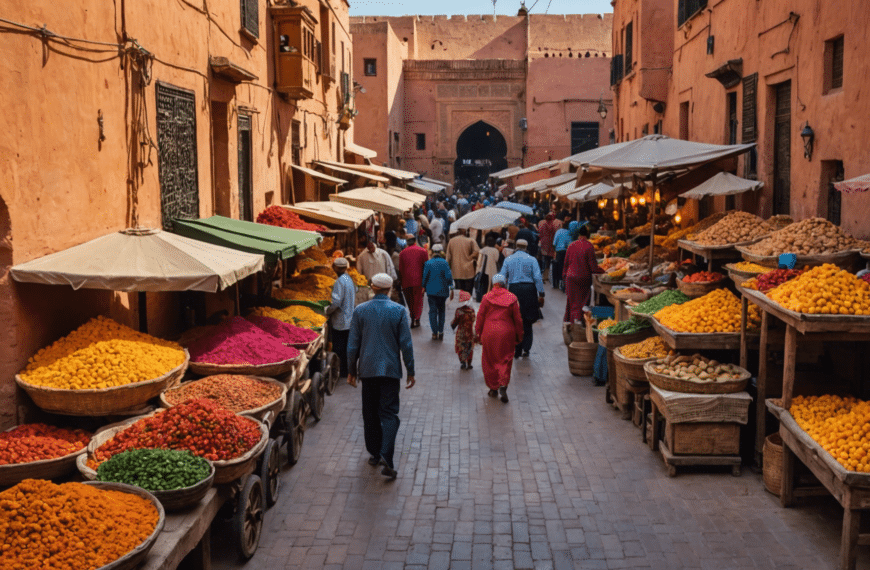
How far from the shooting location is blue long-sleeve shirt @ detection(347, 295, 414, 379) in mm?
7551

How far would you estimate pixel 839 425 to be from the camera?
19.7ft

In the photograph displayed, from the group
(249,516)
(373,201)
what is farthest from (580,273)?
(249,516)

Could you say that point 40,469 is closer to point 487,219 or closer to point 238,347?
point 238,347

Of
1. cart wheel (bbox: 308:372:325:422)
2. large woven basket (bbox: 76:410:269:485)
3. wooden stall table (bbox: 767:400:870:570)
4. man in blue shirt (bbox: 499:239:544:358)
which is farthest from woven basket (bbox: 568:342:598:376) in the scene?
large woven basket (bbox: 76:410:269:485)

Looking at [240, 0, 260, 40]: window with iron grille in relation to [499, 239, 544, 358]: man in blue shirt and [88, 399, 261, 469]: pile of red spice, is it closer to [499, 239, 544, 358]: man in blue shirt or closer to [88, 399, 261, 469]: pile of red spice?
[499, 239, 544, 358]: man in blue shirt

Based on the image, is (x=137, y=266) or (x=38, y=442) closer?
(x=38, y=442)

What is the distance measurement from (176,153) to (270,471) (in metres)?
4.21

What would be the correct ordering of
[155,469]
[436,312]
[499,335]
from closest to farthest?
[155,469], [499,335], [436,312]

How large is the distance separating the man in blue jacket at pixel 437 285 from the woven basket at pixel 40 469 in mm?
8264

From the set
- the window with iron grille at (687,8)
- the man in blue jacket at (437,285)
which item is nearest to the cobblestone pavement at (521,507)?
the man in blue jacket at (437,285)

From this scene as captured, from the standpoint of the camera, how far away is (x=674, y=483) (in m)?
7.29

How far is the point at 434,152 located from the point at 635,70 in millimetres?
17219

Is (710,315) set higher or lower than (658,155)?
lower

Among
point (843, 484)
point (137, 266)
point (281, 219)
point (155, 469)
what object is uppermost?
point (281, 219)
